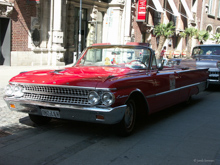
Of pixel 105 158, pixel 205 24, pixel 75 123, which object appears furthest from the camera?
pixel 205 24

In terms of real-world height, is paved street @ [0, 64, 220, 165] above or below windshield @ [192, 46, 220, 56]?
below

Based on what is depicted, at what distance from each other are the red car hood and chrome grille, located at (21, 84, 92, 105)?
0.29 ft

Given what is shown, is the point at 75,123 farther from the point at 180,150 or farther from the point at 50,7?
the point at 50,7

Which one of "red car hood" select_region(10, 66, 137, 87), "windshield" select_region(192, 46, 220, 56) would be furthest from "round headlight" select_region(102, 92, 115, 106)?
"windshield" select_region(192, 46, 220, 56)

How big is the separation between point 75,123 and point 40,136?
0.97 meters

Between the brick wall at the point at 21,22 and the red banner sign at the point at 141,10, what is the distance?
1120 cm

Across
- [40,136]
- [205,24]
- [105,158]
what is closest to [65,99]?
[40,136]

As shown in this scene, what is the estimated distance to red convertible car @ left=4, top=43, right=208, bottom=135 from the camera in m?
4.47

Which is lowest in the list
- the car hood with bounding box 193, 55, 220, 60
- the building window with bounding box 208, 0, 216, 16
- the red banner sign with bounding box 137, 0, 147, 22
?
the car hood with bounding box 193, 55, 220, 60

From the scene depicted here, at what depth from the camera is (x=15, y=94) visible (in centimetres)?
513

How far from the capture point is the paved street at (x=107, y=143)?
4023 mm

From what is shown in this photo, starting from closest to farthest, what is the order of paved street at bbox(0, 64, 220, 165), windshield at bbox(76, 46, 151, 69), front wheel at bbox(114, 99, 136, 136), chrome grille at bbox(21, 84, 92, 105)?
1. paved street at bbox(0, 64, 220, 165)
2. chrome grille at bbox(21, 84, 92, 105)
3. front wheel at bbox(114, 99, 136, 136)
4. windshield at bbox(76, 46, 151, 69)

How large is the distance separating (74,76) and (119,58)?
1.53m

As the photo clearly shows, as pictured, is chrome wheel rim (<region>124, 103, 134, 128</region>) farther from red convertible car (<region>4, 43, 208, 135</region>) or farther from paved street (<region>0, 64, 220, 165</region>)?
paved street (<region>0, 64, 220, 165</region>)
